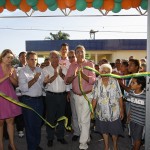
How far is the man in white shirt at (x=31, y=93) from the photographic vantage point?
192 inches

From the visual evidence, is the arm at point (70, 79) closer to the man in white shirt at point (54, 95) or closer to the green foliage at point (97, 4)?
the man in white shirt at point (54, 95)

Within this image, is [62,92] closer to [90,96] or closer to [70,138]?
[90,96]

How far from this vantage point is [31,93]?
4973 mm

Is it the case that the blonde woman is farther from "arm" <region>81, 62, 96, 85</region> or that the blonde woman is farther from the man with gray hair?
"arm" <region>81, 62, 96, 85</region>

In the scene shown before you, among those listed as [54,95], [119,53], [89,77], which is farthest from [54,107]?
[119,53]

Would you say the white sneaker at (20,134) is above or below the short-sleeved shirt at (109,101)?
below

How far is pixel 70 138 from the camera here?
633 centimetres

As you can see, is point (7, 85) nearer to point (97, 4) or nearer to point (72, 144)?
point (72, 144)

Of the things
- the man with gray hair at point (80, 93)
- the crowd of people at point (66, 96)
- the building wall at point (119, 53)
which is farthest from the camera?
the building wall at point (119, 53)

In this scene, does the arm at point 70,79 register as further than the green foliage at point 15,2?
No

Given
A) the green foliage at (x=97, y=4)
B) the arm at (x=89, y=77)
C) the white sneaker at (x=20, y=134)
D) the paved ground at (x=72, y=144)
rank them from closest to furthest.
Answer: the arm at (x=89, y=77) < the paved ground at (x=72, y=144) < the white sneaker at (x=20, y=134) < the green foliage at (x=97, y=4)

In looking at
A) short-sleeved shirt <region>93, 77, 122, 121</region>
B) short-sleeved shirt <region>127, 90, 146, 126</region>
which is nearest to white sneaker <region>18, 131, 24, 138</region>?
short-sleeved shirt <region>93, 77, 122, 121</region>

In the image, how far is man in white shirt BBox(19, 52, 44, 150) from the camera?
4.88 meters

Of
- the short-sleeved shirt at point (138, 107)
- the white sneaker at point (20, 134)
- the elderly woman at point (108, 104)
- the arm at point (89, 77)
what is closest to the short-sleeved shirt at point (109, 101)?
the elderly woman at point (108, 104)
